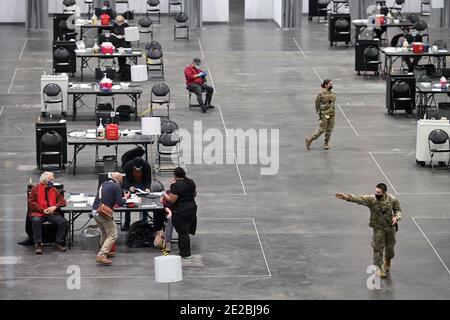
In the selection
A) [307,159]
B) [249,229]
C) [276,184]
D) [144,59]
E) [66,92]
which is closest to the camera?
[249,229]

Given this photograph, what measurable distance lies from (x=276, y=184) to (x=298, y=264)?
521 centimetres

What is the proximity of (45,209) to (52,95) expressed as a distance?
10.6 metres

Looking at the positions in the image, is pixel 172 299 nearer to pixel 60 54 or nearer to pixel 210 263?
pixel 210 263

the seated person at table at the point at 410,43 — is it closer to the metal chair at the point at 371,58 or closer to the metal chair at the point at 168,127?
the metal chair at the point at 371,58

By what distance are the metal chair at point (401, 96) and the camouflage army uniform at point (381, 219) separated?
12411 mm

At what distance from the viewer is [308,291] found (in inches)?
810

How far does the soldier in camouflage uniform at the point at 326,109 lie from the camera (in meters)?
29.0

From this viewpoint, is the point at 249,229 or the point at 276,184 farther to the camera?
the point at 276,184

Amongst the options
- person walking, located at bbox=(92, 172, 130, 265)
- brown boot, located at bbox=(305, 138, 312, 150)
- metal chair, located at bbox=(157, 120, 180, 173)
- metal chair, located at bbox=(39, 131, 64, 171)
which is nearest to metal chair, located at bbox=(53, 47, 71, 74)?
metal chair, located at bbox=(157, 120, 180, 173)

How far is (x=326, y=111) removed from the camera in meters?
29.1

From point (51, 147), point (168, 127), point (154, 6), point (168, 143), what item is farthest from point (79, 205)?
point (154, 6)

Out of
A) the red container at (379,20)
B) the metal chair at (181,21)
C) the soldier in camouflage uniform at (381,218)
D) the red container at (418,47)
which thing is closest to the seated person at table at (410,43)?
the red container at (418,47)
